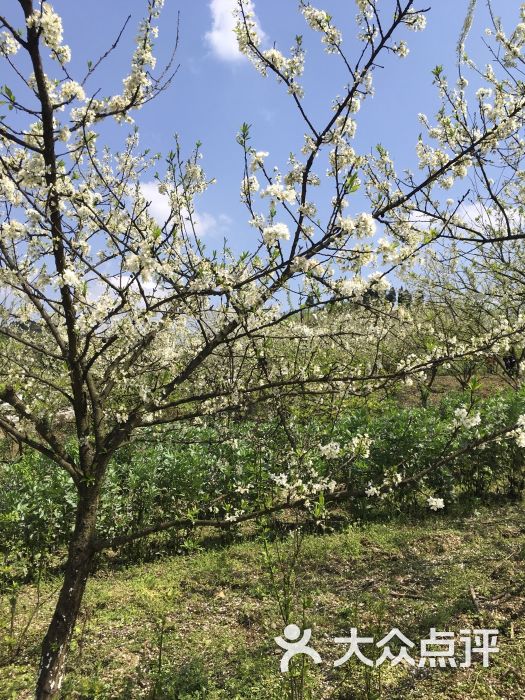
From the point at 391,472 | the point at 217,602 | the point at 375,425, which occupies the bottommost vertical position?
the point at 217,602

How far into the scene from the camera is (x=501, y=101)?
4.04m

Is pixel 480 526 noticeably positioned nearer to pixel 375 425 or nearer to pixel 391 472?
pixel 375 425

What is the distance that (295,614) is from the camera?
4.12 metres

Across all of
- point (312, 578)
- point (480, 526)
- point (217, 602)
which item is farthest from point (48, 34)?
point (480, 526)

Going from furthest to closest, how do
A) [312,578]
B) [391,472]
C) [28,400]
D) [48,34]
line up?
1. [312,578]
2. [28,400]
3. [391,472]
4. [48,34]

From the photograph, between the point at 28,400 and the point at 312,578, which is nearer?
the point at 28,400

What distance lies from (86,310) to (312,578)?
3730 mm

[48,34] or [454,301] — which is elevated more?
[454,301]

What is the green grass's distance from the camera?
344 centimetres

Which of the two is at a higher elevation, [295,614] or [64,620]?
[295,614]

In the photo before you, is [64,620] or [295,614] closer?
[64,620]

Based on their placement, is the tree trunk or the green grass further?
the green grass

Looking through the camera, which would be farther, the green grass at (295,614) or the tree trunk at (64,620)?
the green grass at (295,614)

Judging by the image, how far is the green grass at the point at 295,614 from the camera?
344 cm
